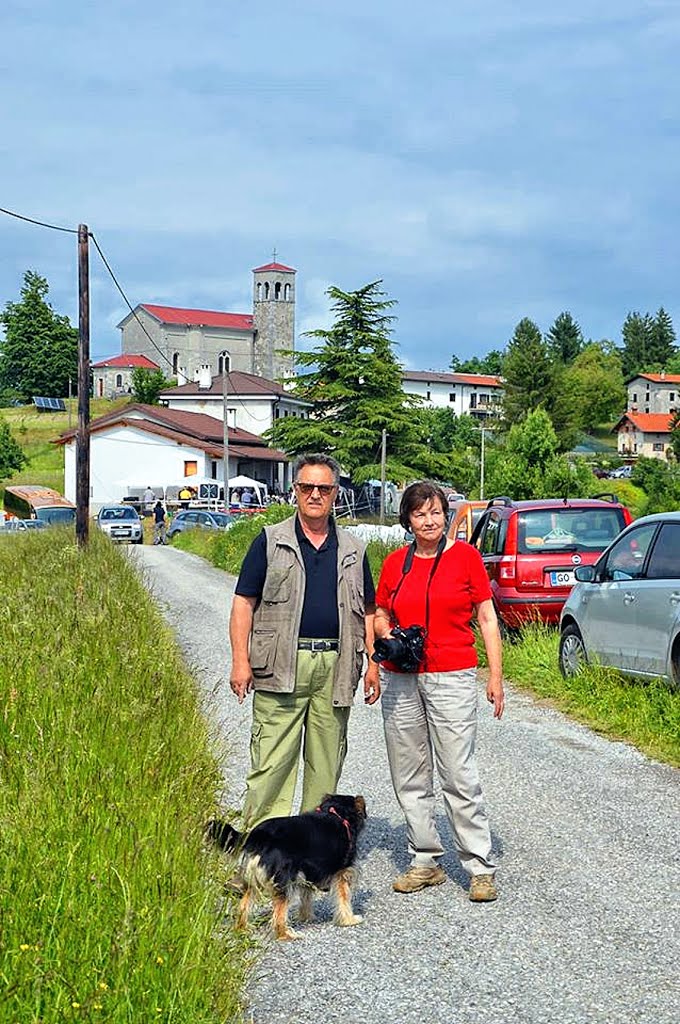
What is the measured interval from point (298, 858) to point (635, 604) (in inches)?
248

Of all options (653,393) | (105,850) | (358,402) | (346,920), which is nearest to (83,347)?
(346,920)

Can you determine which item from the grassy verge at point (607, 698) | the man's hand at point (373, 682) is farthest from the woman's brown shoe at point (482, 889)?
the grassy verge at point (607, 698)

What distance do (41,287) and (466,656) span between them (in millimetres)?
138114

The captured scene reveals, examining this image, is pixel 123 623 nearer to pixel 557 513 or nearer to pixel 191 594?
pixel 557 513

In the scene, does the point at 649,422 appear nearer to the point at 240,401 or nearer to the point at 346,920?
the point at 240,401

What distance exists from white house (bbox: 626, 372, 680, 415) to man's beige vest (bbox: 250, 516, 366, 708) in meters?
164

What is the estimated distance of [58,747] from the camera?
19.5 ft

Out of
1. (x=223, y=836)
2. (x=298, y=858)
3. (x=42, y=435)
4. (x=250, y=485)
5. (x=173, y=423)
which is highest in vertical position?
(x=42, y=435)

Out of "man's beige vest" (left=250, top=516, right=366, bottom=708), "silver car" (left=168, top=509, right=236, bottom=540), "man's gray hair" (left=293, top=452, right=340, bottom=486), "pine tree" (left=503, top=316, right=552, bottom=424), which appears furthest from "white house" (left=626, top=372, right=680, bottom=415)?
"man's beige vest" (left=250, top=516, right=366, bottom=708)

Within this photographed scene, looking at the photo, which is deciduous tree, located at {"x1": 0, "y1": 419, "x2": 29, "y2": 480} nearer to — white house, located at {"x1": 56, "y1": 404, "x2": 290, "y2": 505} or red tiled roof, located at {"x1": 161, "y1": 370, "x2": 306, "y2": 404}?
white house, located at {"x1": 56, "y1": 404, "x2": 290, "y2": 505}

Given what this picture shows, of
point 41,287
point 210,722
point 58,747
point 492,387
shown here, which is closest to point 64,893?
point 58,747

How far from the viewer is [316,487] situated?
6137mm

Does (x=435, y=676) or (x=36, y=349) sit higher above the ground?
A: (x=36, y=349)

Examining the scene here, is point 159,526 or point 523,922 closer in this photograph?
point 523,922
